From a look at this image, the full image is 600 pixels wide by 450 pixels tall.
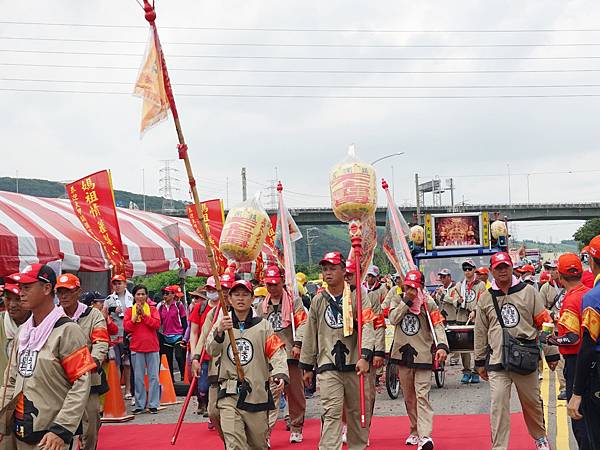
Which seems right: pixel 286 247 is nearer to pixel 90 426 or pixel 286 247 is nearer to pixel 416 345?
Result: pixel 416 345

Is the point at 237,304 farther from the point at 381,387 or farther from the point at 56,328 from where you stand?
the point at 381,387

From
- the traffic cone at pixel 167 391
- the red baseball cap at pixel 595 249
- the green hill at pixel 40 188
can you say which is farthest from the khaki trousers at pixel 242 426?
the green hill at pixel 40 188

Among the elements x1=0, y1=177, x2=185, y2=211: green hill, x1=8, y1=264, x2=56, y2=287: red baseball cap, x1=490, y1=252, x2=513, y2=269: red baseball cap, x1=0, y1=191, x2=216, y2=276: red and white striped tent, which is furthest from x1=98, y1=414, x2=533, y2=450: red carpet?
x1=0, y1=177, x2=185, y2=211: green hill

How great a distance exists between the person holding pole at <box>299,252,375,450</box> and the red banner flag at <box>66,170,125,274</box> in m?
6.09

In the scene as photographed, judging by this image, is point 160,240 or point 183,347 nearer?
point 183,347

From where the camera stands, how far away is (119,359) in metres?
12.7

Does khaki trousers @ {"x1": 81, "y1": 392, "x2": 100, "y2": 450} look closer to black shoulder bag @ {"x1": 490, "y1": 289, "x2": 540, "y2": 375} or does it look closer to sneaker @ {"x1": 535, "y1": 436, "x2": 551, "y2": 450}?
black shoulder bag @ {"x1": 490, "y1": 289, "x2": 540, "y2": 375}

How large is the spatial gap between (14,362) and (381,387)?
9809 millimetres

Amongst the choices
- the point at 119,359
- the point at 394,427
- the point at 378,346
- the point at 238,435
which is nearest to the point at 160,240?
the point at 119,359

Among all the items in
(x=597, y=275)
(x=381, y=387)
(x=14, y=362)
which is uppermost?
(x=597, y=275)

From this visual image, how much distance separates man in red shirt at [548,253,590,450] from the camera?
18.2 feet

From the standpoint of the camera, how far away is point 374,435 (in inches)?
385

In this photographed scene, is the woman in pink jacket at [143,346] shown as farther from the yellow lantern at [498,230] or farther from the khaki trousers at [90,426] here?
the yellow lantern at [498,230]

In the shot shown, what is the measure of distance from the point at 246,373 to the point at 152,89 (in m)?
2.49
